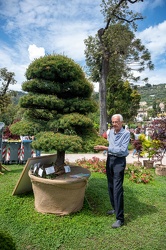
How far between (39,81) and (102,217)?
9.55 feet

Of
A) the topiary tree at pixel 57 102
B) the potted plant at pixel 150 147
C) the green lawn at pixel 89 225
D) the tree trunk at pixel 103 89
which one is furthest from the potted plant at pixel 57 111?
the tree trunk at pixel 103 89

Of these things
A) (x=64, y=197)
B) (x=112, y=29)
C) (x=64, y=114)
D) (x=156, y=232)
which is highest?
(x=112, y=29)

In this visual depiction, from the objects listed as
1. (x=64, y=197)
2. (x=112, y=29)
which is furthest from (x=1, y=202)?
(x=112, y=29)

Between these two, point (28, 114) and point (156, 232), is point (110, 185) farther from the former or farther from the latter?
point (28, 114)

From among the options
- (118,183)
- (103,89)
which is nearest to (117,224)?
(118,183)

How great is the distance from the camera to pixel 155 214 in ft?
14.6

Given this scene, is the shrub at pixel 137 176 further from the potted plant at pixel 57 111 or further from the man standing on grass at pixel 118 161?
the man standing on grass at pixel 118 161

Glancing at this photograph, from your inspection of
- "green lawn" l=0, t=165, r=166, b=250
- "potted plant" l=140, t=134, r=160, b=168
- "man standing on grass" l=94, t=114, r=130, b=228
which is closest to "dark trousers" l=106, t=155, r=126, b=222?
"man standing on grass" l=94, t=114, r=130, b=228

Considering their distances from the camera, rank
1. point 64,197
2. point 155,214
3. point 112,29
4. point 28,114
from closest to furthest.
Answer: point 64,197, point 155,214, point 28,114, point 112,29

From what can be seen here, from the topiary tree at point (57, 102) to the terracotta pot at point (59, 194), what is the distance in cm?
61

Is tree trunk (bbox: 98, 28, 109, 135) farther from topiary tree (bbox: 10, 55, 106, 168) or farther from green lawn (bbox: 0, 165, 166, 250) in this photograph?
topiary tree (bbox: 10, 55, 106, 168)

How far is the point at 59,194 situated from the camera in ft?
13.3

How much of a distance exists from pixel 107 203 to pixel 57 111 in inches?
88.3

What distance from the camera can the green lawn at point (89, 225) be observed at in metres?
3.29
